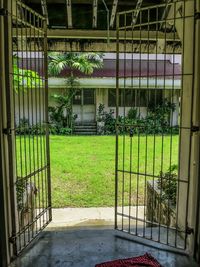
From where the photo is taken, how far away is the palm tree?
480 inches

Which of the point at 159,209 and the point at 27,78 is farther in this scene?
the point at 159,209

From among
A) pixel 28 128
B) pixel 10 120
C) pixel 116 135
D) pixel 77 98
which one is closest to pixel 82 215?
pixel 116 135

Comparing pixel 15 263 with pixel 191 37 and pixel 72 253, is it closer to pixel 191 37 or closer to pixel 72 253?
pixel 72 253

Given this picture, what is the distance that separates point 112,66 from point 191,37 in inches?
448

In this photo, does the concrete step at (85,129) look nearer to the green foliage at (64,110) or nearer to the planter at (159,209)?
the green foliage at (64,110)

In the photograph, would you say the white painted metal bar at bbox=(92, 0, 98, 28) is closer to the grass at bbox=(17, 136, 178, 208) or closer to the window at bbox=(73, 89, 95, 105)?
the grass at bbox=(17, 136, 178, 208)

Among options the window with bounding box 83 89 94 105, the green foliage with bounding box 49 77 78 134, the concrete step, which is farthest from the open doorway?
the window with bounding box 83 89 94 105

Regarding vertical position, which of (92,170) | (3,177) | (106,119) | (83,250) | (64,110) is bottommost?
(92,170)

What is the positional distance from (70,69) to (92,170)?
6683 millimetres

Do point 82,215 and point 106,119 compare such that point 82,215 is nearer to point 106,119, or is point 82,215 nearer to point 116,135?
point 116,135

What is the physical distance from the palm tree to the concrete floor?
9.56 metres

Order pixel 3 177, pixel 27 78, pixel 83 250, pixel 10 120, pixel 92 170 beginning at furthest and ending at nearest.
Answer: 1. pixel 92 170
2. pixel 27 78
3. pixel 83 250
4. pixel 10 120
5. pixel 3 177

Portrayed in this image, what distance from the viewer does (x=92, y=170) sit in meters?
7.58

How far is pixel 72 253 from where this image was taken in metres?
2.71
